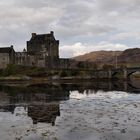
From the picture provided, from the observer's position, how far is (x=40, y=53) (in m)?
126

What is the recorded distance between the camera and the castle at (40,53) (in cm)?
12338

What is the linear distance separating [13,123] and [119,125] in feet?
25.3

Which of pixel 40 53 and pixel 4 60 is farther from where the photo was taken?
pixel 40 53

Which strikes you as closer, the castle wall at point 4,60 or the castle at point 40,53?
the castle wall at point 4,60

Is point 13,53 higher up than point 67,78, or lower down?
higher up

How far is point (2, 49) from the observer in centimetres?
12012

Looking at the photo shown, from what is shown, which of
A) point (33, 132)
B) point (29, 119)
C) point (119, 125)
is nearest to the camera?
point (33, 132)

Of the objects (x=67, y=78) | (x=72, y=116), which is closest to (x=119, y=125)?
(x=72, y=116)

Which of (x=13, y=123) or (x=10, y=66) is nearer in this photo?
(x=13, y=123)

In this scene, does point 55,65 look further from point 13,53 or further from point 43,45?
point 13,53

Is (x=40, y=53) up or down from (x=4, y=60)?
up

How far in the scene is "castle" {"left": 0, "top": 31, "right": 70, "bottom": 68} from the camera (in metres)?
123

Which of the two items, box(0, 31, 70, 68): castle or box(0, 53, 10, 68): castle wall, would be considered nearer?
box(0, 53, 10, 68): castle wall

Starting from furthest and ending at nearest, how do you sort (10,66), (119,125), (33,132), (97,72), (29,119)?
(97,72) → (10,66) → (29,119) → (119,125) → (33,132)
